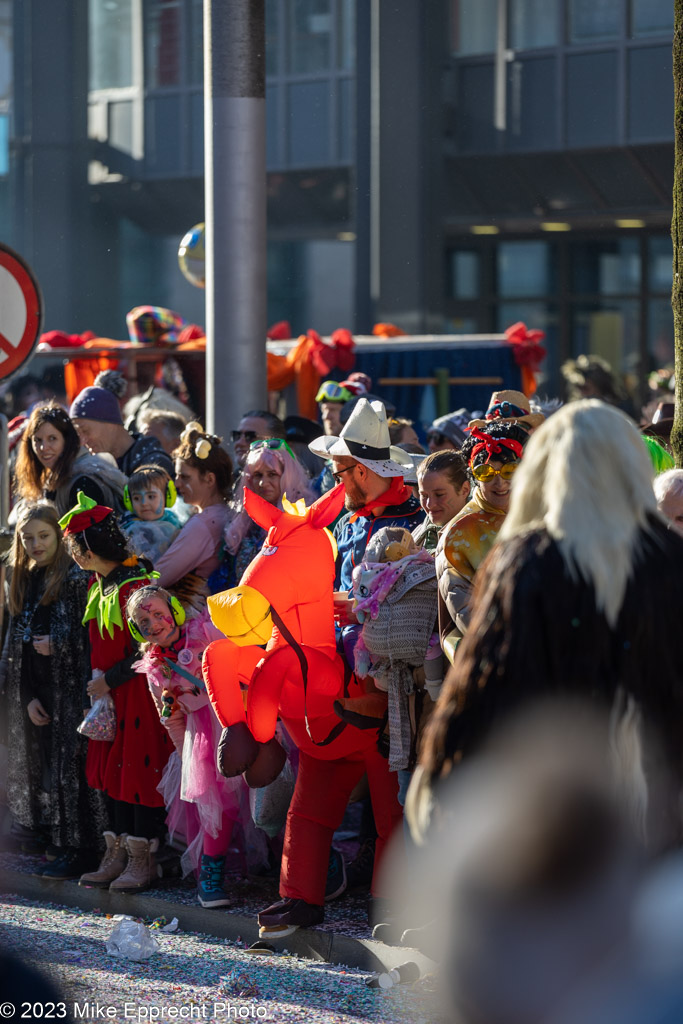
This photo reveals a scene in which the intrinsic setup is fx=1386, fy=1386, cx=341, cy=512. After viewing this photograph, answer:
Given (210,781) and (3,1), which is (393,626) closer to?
(210,781)

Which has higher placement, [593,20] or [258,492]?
[593,20]

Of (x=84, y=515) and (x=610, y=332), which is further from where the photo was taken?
(x=610, y=332)

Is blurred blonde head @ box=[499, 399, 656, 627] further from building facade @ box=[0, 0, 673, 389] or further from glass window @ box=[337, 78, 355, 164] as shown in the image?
glass window @ box=[337, 78, 355, 164]

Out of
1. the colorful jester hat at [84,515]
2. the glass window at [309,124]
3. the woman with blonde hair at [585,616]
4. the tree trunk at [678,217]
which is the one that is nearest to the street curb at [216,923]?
the colorful jester hat at [84,515]

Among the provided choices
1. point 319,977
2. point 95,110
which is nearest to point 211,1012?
point 319,977

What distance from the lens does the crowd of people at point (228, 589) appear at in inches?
124

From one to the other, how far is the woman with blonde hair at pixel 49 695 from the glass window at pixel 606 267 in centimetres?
1696

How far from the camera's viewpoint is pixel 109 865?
19.8 feet

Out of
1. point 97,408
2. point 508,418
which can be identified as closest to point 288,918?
point 508,418

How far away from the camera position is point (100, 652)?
19.9 feet

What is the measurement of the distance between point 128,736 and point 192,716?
1.41 ft

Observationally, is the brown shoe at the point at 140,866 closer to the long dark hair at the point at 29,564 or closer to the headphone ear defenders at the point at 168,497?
the long dark hair at the point at 29,564

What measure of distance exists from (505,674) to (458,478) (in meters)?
2.46

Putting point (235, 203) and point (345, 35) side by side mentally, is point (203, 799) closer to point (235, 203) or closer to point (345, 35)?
point (235, 203)
